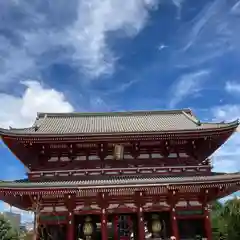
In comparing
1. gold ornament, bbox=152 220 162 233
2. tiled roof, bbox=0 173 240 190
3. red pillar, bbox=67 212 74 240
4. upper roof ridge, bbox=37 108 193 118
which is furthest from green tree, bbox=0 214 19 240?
gold ornament, bbox=152 220 162 233

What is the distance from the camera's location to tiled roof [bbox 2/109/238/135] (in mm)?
26805

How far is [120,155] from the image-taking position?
23797mm

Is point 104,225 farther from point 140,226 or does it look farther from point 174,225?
point 174,225

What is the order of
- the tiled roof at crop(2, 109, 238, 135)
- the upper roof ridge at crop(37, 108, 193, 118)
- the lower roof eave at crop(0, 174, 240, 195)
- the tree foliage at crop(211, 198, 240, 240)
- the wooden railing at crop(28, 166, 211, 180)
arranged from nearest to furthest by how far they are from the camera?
the lower roof eave at crop(0, 174, 240, 195), the wooden railing at crop(28, 166, 211, 180), the tiled roof at crop(2, 109, 238, 135), the upper roof ridge at crop(37, 108, 193, 118), the tree foliage at crop(211, 198, 240, 240)

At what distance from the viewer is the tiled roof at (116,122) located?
26.8 meters

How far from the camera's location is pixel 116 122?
→ 30.0m

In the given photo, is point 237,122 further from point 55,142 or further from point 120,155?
point 55,142

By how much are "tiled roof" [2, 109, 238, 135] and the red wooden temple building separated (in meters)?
2.36

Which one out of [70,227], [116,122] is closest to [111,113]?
[116,122]

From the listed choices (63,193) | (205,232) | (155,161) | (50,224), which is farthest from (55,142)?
(205,232)

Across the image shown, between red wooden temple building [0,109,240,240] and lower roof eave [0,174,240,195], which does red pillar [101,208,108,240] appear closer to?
red wooden temple building [0,109,240,240]

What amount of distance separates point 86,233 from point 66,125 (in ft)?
34.0

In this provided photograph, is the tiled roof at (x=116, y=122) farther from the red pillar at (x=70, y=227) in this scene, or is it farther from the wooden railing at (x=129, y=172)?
the red pillar at (x=70, y=227)

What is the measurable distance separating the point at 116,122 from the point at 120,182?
10.0m
